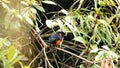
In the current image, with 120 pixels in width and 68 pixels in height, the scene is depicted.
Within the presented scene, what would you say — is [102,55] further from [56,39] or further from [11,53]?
[11,53]

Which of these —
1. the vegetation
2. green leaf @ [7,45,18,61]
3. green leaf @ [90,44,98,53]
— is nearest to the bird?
the vegetation

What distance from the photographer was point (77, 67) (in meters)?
2.32

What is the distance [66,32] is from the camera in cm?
192

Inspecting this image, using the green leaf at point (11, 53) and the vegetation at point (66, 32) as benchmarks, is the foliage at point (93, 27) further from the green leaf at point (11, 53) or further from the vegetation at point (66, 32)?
the green leaf at point (11, 53)

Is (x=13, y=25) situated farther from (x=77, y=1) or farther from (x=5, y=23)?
(x=77, y=1)

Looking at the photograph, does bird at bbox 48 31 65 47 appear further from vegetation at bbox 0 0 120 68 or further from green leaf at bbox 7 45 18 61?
green leaf at bbox 7 45 18 61

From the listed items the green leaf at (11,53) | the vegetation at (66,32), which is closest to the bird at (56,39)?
the vegetation at (66,32)

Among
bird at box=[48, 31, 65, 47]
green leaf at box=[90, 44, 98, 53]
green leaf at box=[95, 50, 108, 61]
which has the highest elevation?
bird at box=[48, 31, 65, 47]

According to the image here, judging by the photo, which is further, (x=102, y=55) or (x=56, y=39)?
(x=56, y=39)

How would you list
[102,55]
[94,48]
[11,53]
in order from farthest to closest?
[94,48], [102,55], [11,53]

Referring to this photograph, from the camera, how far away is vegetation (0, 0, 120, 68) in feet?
5.90

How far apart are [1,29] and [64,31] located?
0.37m

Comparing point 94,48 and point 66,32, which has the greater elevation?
point 66,32

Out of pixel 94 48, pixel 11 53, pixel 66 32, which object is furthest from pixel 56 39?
pixel 11 53
